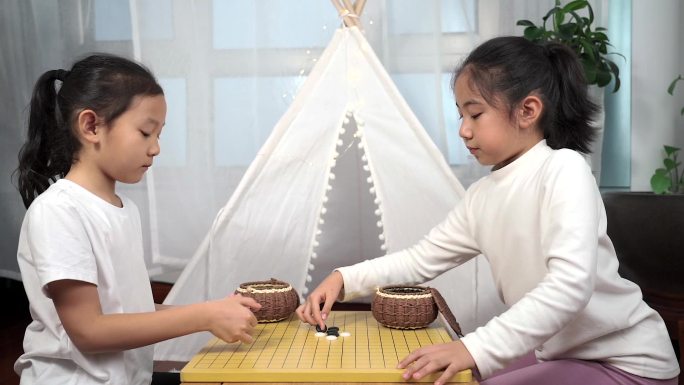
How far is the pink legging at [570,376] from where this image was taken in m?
1.11

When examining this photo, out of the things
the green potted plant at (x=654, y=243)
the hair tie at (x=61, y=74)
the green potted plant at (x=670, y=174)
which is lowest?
the green potted plant at (x=654, y=243)

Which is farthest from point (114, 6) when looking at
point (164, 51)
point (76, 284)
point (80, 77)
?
point (76, 284)

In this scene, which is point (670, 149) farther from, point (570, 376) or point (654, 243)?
point (570, 376)

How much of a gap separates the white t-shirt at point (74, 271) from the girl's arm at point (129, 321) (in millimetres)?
30

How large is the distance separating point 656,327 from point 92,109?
3.22 ft

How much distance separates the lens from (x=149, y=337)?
101 centimetres

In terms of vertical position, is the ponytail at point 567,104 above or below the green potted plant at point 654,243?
above

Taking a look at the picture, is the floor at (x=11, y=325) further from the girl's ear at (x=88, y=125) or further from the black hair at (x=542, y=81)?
the black hair at (x=542, y=81)

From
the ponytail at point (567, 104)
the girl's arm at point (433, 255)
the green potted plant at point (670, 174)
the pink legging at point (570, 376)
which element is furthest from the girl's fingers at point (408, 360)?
the green potted plant at point (670, 174)

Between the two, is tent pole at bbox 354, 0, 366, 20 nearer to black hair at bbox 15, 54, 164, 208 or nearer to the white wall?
black hair at bbox 15, 54, 164, 208

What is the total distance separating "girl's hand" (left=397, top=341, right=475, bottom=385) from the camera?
33.9 inches

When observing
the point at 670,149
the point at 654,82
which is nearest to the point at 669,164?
the point at 670,149

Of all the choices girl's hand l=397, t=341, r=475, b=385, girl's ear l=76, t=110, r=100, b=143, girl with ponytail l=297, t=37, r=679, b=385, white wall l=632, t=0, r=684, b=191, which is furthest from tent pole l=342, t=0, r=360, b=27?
girl's hand l=397, t=341, r=475, b=385

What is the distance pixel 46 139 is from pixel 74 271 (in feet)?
0.92
